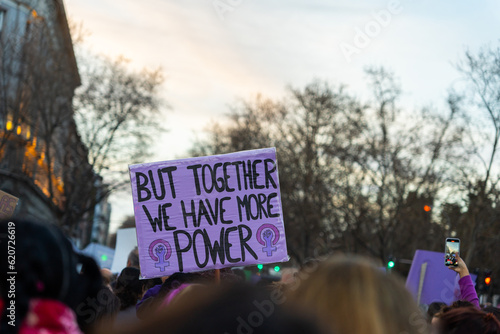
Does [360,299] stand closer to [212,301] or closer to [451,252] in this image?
[212,301]

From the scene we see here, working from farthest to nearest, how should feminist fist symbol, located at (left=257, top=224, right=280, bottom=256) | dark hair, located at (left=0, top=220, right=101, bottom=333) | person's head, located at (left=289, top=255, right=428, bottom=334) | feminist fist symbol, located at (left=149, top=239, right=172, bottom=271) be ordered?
feminist fist symbol, located at (left=257, top=224, right=280, bottom=256)
feminist fist symbol, located at (left=149, top=239, right=172, bottom=271)
person's head, located at (left=289, top=255, right=428, bottom=334)
dark hair, located at (left=0, top=220, right=101, bottom=333)

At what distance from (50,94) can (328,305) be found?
25.2 m

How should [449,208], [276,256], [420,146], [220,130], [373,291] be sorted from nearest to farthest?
[373,291] < [276,256] < [420,146] < [449,208] < [220,130]

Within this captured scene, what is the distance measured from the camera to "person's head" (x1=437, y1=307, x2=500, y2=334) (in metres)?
3.31

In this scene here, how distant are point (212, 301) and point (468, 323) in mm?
2036

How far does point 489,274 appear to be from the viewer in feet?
59.5

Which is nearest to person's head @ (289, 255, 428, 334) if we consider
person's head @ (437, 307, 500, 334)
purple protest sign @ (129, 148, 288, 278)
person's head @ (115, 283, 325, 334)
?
person's head @ (115, 283, 325, 334)

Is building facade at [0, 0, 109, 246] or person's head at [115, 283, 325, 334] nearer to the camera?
person's head at [115, 283, 325, 334]

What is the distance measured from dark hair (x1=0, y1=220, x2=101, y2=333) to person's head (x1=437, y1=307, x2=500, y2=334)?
2167mm

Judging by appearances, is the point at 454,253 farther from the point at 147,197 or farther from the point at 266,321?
the point at 266,321

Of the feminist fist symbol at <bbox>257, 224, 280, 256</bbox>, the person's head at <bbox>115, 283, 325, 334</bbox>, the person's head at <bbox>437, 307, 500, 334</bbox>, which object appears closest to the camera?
the person's head at <bbox>115, 283, 325, 334</bbox>

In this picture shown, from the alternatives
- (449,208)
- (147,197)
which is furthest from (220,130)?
(147,197)

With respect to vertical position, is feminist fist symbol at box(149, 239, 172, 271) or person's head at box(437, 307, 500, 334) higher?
feminist fist symbol at box(149, 239, 172, 271)

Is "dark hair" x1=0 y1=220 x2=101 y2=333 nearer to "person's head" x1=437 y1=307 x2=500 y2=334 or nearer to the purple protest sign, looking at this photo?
"person's head" x1=437 y1=307 x2=500 y2=334
